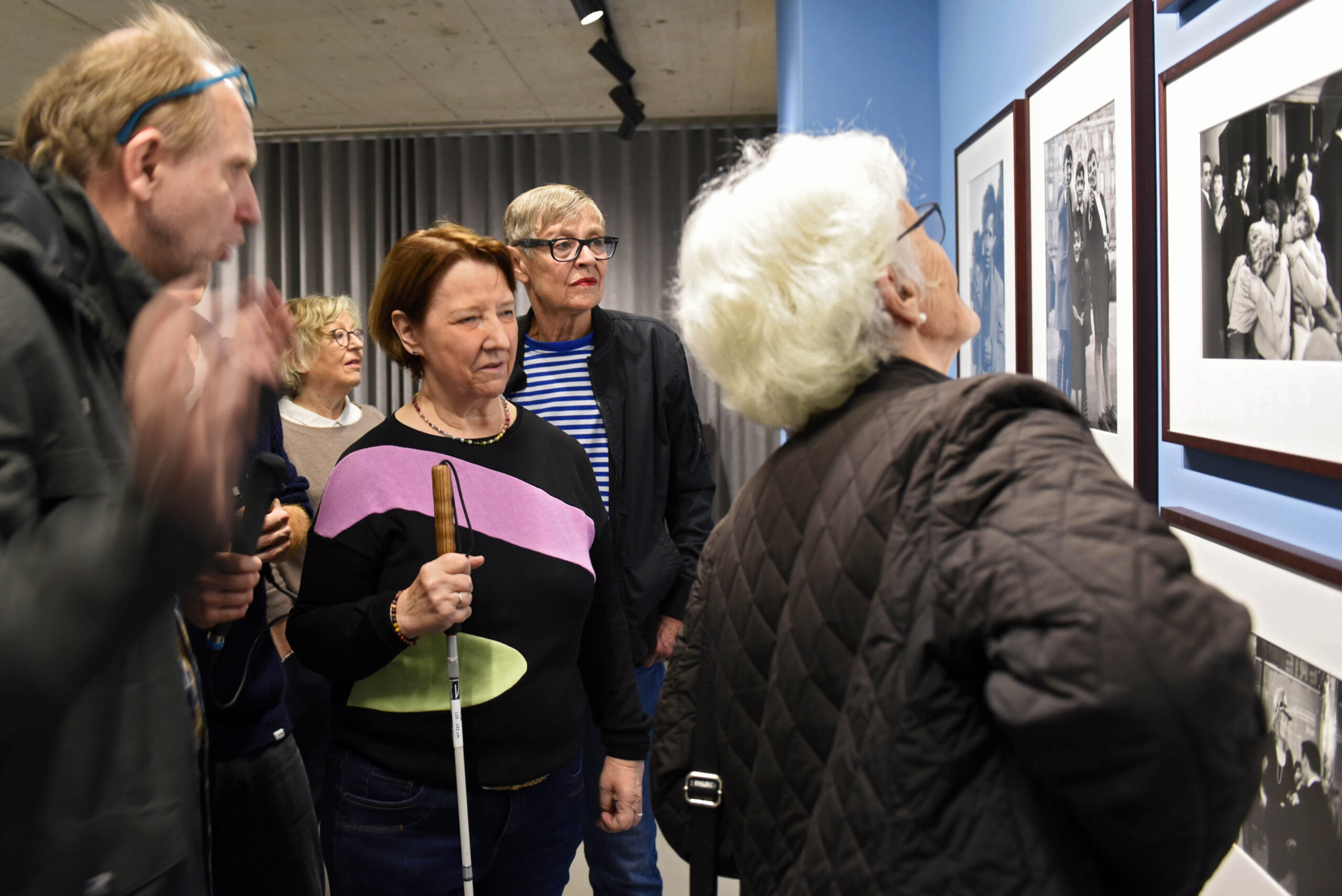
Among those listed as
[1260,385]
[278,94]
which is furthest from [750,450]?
[1260,385]

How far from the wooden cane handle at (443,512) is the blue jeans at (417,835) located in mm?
329

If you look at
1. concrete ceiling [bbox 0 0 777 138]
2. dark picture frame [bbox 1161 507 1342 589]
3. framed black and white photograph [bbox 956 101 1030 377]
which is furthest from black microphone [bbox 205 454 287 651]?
concrete ceiling [bbox 0 0 777 138]

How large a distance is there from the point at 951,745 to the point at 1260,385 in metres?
0.62

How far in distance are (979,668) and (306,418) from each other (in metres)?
2.39

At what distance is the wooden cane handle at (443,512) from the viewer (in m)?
1.34

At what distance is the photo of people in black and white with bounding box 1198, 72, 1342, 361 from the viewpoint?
35.2 inches

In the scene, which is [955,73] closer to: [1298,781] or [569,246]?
[569,246]

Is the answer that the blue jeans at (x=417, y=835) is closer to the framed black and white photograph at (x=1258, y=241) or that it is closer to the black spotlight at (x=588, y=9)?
the framed black and white photograph at (x=1258, y=241)

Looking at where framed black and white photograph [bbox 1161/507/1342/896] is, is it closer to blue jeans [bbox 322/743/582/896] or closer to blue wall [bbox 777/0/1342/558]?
blue wall [bbox 777/0/1342/558]

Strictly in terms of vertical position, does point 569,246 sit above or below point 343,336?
above

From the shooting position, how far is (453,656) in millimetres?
1356

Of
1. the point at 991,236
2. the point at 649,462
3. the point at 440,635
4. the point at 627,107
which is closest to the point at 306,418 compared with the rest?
the point at 649,462

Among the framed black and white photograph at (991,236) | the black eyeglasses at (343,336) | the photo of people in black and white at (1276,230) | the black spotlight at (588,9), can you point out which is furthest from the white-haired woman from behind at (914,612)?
the black spotlight at (588,9)

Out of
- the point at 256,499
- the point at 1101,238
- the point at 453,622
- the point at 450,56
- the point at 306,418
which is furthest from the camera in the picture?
the point at 450,56
